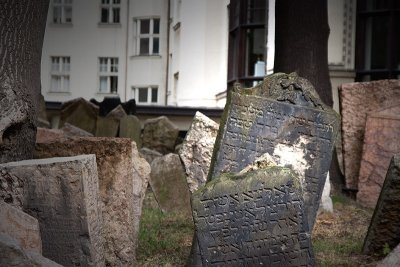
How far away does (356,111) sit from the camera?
11242 mm

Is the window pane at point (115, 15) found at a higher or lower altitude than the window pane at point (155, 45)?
higher

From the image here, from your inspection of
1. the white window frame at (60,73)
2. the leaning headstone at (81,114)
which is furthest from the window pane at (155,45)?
the leaning headstone at (81,114)

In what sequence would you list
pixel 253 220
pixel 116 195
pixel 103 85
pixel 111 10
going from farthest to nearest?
pixel 103 85 → pixel 111 10 → pixel 116 195 → pixel 253 220

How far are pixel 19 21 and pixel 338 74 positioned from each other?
10780 millimetres

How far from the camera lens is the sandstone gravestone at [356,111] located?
1115 cm

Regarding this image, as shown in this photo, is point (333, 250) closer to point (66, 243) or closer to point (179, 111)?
point (66, 243)

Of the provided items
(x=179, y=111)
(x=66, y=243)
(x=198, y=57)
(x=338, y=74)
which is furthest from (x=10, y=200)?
(x=198, y=57)

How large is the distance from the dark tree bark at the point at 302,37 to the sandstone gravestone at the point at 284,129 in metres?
4.59

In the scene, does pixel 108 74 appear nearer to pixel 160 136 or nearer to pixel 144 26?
pixel 144 26

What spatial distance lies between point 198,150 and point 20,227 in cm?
427

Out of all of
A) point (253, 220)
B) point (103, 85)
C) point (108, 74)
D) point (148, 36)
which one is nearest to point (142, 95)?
point (108, 74)

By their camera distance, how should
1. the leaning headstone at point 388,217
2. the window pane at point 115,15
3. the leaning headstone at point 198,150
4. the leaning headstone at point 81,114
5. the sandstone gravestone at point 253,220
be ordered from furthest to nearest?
1. the window pane at point 115,15
2. the leaning headstone at point 81,114
3. the leaning headstone at point 198,150
4. the leaning headstone at point 388,217
5. the sandstone gravestone at point 253,220

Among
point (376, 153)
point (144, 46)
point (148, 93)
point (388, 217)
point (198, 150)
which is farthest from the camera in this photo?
point (144, 46)

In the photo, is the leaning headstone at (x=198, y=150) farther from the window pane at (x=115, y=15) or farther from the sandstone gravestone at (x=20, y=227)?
the window pane at (x=115, y=15)
